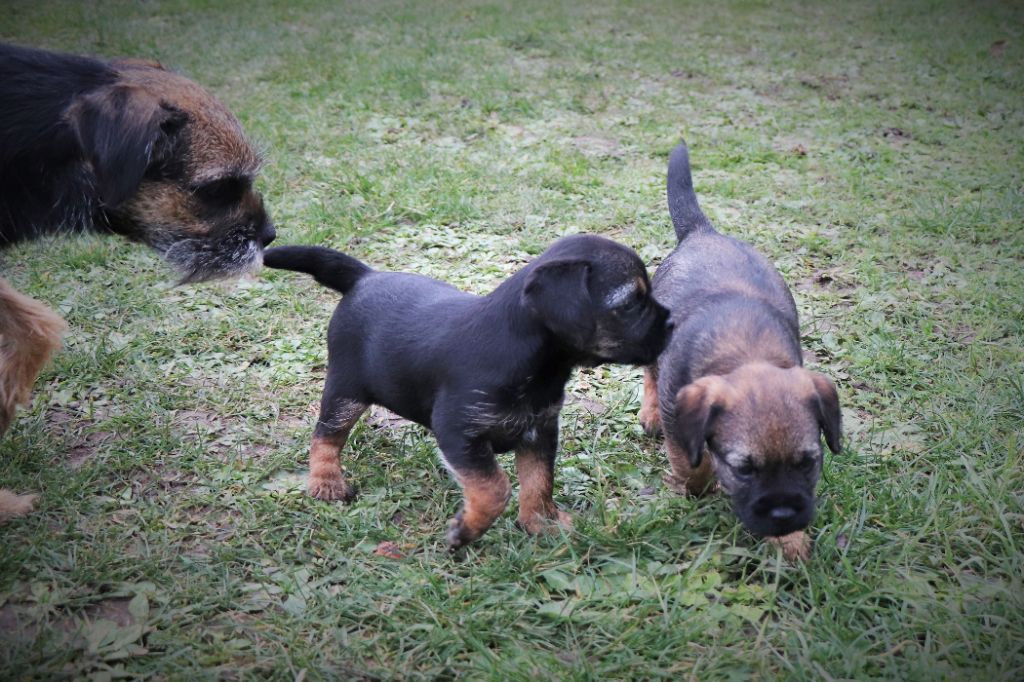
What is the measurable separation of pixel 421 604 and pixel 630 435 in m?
1.60

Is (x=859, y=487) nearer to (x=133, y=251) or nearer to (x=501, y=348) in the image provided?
(x=501, y=348)

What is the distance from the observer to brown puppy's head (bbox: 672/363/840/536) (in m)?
3.01

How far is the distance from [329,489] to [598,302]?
153cm

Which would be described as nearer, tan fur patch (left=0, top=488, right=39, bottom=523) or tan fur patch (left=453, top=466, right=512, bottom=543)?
tan fur patch (left=453, top=466, right=512, bottom=543)

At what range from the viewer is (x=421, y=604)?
3039 mm

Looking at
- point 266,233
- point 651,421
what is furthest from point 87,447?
point 651,421

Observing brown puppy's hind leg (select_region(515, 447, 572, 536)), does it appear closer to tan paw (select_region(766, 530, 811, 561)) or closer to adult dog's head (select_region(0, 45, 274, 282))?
tan paw (select_region(766, 530, 811, 561))

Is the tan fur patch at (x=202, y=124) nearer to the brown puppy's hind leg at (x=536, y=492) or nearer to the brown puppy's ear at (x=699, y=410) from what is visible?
the brown puppy's hind leg at (x=536, y=492)

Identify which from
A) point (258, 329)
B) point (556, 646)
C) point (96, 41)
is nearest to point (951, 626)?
point (556, 646)

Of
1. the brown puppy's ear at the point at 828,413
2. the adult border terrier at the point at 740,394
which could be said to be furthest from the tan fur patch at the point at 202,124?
the brown puppy's ear at the point at 828,413

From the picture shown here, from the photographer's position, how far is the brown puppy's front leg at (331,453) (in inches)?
145

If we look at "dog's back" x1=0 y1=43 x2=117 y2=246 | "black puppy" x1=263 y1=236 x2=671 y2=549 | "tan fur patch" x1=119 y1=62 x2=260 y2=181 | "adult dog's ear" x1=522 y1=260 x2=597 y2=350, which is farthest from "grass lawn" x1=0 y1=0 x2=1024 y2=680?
"tan fur patch" x1=119 y1=62 x2=260 y2=181

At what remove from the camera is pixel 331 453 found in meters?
3.76

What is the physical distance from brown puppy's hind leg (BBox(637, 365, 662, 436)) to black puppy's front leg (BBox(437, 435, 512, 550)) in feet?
3.92
